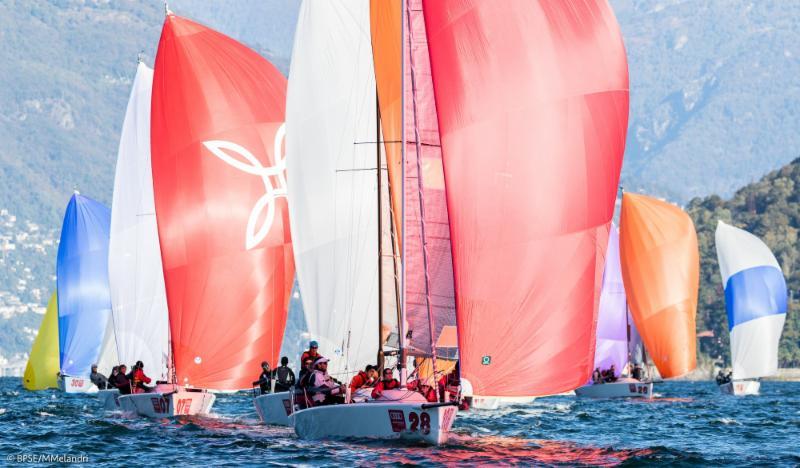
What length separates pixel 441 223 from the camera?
3306 centimetres

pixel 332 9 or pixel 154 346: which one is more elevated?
pixel 332 9

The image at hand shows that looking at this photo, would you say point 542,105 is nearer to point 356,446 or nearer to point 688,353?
point 356,446

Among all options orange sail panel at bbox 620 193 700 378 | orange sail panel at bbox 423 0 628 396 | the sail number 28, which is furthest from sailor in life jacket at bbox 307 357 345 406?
orange sail panel at bbox 620 193 700 378

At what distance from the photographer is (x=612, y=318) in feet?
235

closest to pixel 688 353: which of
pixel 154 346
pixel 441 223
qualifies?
pixel 154 346

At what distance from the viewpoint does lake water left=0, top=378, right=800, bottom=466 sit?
29.7 metres

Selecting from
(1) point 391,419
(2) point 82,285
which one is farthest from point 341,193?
(2) point 82,285

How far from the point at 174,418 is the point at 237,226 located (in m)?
5.56

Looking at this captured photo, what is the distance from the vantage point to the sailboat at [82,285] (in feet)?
226

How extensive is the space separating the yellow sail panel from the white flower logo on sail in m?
43.3

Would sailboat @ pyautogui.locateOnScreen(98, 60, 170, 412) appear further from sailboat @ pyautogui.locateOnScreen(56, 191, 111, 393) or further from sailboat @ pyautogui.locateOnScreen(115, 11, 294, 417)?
sailboat @ pyautogui.locateOnScreen(56, 191, 111, 393)

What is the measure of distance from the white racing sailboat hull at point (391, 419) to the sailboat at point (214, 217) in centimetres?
1190

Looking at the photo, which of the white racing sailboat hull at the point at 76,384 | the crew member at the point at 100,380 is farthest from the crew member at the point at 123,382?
the white racing sailboat hull at the point at 76,384

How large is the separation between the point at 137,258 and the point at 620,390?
25.0 meters
